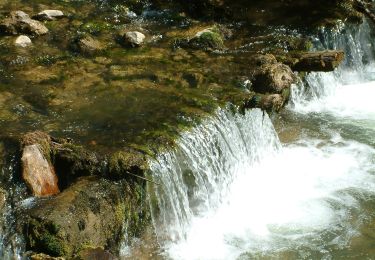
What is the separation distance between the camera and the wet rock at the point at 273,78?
7.38 meters

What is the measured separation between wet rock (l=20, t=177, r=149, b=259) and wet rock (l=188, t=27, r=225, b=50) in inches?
155

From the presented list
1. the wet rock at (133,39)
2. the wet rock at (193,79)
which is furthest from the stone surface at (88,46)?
the wet rock at (193,79)

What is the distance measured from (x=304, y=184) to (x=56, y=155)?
3.41 meters

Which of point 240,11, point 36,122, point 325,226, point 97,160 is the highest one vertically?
point 240,11

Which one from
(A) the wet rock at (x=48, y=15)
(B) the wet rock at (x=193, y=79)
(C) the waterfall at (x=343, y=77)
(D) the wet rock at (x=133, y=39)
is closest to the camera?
(B) the wet rock at (x=193, y=79)

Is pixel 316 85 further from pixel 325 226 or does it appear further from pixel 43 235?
pixel 43 235

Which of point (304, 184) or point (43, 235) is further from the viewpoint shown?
point (304, 184)

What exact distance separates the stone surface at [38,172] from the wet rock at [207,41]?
13.4 ft

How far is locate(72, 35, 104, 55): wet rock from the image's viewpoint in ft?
27.6

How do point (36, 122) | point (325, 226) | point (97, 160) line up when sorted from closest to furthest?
point (97, 160) → point (325, 226) → point (36, 122)

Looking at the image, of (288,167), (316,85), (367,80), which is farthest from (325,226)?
(367,80)

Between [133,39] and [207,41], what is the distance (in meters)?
1.32

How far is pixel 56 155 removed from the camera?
568cm

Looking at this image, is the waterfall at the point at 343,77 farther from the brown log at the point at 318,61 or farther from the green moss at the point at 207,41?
the green moss at the point at 207,41
